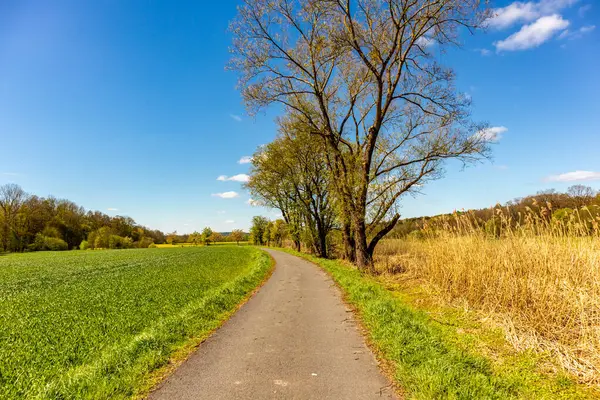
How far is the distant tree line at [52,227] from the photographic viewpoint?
56.7 meters

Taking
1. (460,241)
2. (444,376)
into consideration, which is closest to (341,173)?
(460,241)

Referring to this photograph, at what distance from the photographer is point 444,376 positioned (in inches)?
151

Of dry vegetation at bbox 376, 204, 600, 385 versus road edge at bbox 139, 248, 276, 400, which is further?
dry vegetation at bbox 376, 204, 600, 385

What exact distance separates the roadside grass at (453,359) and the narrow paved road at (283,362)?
359mm

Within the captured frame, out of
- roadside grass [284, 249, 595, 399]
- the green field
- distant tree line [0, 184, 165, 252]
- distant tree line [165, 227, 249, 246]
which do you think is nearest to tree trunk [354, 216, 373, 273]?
the green field

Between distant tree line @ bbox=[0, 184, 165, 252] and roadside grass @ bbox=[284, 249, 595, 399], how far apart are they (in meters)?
72.0

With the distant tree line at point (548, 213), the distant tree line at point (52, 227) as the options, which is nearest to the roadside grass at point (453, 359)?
the distant tree line at point (548, 213)

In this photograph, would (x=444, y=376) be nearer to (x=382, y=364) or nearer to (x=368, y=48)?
(x=382, y=364)

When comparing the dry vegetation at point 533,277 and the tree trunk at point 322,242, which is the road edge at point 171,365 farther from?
the tree trunk at point 322,242

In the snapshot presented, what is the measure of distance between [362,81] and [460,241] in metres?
10.8

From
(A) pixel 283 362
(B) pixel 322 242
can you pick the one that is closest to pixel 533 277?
(A) pixel 283 362

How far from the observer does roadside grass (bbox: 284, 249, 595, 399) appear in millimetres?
3686

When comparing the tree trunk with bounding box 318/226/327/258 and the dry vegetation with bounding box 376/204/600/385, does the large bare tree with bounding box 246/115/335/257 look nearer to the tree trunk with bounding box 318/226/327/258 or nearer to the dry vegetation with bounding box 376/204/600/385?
the tree trunk with bounding box 318/226/327/258

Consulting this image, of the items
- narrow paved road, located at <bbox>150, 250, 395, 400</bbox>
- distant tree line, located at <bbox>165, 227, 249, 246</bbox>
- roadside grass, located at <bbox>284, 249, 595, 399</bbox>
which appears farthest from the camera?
distant tree line, located at <bbox>165, 227, 249, 246</bbox>
